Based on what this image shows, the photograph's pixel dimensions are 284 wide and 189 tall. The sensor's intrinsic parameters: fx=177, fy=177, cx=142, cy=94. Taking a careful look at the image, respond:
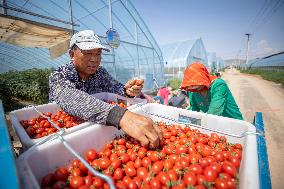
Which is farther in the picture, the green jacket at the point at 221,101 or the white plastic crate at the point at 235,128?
the green jacket at the point at 221,101

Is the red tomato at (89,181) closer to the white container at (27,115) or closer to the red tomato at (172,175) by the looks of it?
the white container at (27,115)

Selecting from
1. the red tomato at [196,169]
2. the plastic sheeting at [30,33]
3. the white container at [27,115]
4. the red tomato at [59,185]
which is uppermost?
the plastic sheeting at [30,33]

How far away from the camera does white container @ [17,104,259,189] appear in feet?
3.14

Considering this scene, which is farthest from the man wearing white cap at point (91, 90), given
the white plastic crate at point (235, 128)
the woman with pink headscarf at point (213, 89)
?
the woman with pink headscarf at point (213, 89)

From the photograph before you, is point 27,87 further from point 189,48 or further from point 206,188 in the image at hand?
point 189,48

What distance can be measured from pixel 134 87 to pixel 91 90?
657 millimetres

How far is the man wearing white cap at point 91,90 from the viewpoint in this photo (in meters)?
1.40

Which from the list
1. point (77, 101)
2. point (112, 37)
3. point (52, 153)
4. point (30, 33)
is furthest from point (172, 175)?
point (112, 37)

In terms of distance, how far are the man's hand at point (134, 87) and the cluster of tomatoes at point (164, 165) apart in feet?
2.89

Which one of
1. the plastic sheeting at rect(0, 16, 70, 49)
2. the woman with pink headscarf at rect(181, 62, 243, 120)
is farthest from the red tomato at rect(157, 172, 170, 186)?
the plastic sheeting at rect(0, 16, 70, 49)

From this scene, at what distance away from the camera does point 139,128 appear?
1359mm

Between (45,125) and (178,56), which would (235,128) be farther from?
(178,56)

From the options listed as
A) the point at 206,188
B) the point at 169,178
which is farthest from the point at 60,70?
the point at 206,188

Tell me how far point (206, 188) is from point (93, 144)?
102 cm
